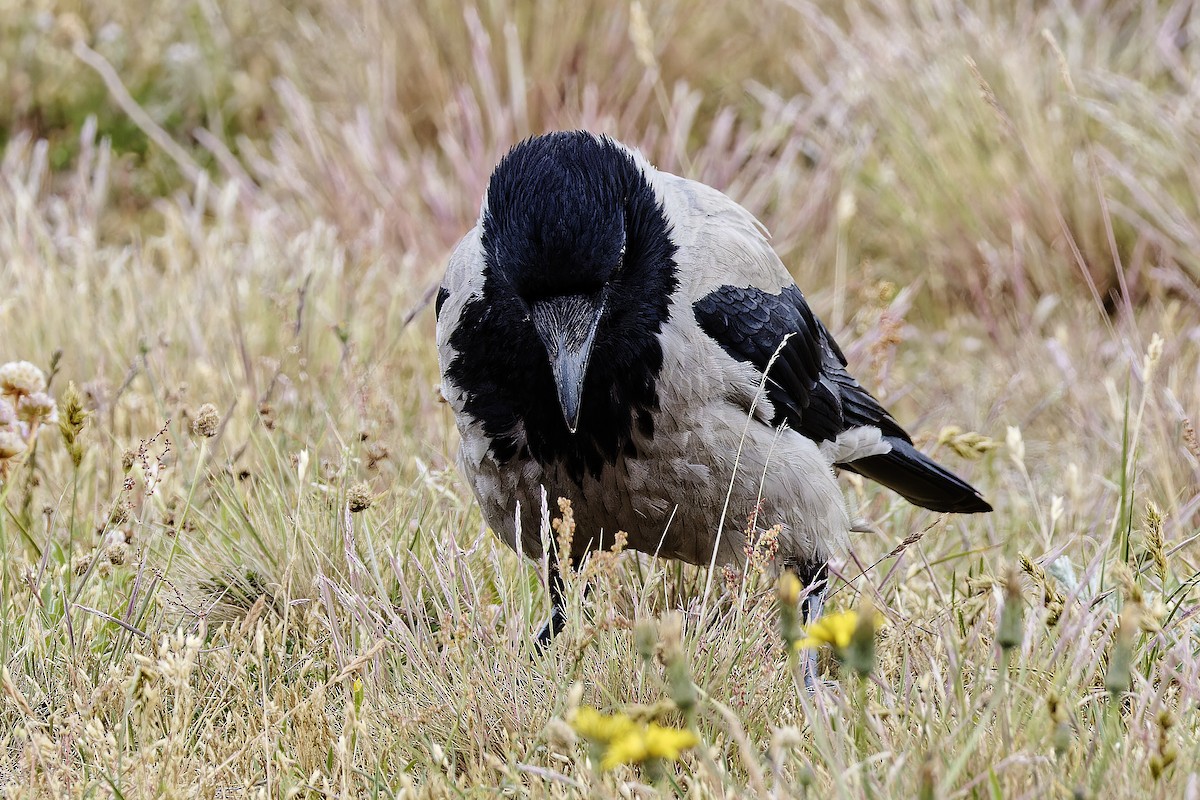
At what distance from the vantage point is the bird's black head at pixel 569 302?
8.42 feet

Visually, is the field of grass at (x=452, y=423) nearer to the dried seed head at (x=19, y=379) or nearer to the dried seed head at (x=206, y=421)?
the dried seed head at (x=206, y=421)

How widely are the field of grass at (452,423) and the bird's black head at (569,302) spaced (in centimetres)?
31

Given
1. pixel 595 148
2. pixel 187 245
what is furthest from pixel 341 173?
pixel 595 148

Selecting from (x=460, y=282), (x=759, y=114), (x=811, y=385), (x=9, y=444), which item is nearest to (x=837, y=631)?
(x=460, y=282)

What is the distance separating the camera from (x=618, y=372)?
273 centimetres

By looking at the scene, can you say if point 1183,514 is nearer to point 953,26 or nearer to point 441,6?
point 953,26

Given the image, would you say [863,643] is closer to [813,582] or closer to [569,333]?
[569,333]

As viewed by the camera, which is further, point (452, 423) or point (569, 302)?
point (452, 423)

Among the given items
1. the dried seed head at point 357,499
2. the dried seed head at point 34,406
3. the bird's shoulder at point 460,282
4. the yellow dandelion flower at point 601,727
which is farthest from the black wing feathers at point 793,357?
the dried seed head at point 34,406

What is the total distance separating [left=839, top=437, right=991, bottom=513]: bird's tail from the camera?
3.37 metres

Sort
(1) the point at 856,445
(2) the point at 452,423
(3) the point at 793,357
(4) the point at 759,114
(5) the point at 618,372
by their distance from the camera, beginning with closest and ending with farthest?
(5) the point at 618,372 → (3) the point at 793,357 → (1) the point at 856,445 → (2) the point at 452,423 → (4) the point at 759,114

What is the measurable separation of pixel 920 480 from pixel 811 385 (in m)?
0.41

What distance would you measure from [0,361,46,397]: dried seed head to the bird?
2.70 feet

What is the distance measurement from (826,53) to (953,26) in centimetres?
67
